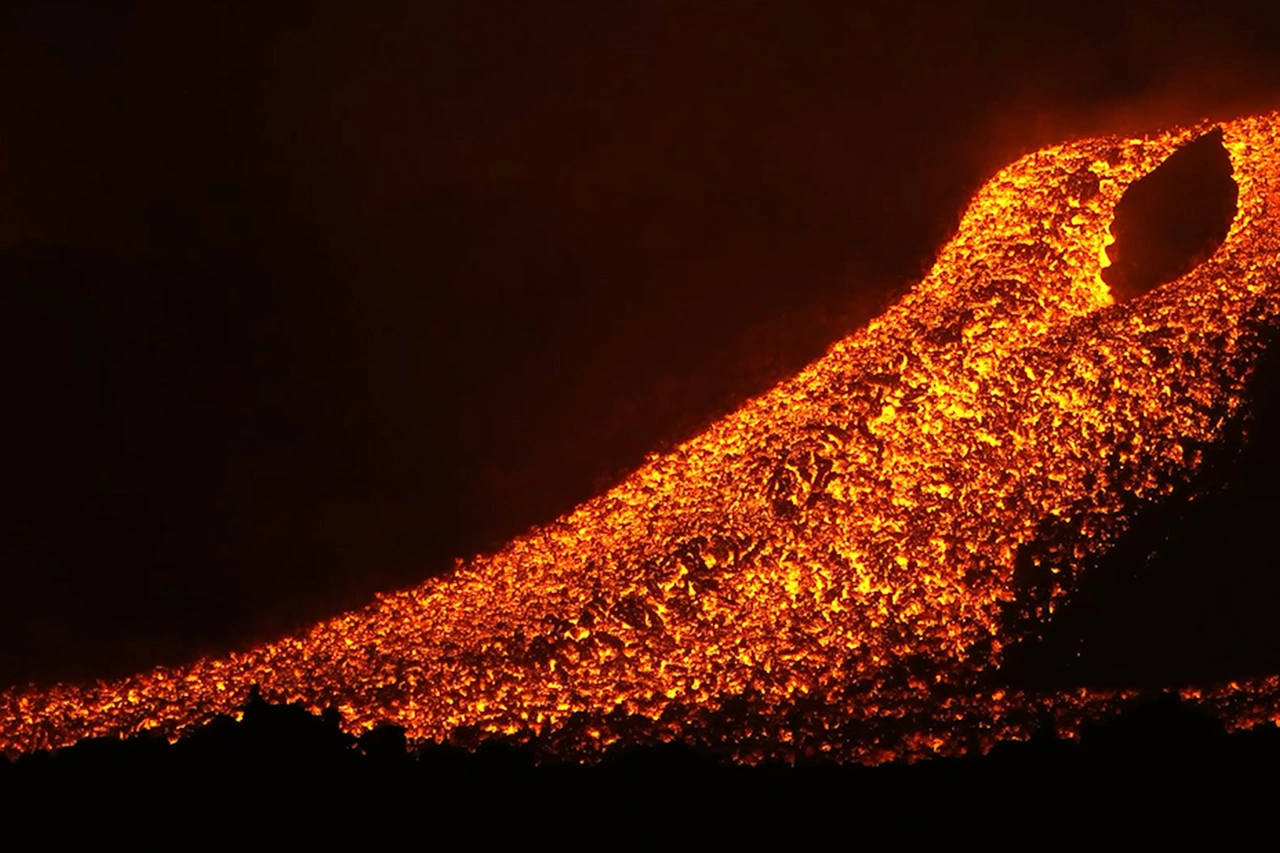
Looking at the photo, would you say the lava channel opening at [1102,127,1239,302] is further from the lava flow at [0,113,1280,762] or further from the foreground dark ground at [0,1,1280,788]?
the foreground dark ground at [0,1,1280,788]

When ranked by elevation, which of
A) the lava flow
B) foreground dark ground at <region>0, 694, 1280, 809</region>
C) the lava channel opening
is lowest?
foreground dark ground at <region>0, 694, 1280, 809</region>

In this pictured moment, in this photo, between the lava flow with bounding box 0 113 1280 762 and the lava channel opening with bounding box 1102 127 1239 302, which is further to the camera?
the lava channel opening with bounding box 1102 127 1239 302

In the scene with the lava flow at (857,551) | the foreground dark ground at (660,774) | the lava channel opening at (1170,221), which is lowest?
the foreground dark ground at (660,774)

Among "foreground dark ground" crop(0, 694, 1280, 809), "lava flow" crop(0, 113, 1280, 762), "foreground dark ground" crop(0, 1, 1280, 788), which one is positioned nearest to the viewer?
"foreground dark ground" crop(0, 694, 1280, 809)

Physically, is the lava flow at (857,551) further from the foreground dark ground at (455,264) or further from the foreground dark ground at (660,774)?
the foreground dark ground at (660,774)

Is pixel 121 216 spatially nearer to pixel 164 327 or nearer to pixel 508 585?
pixel 164 327

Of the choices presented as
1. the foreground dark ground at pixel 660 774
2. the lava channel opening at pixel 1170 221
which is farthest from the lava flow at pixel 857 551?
the foreground dark ground at pixel 660 774

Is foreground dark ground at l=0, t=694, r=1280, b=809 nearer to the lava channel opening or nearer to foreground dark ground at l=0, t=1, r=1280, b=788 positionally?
foreground dark ground at l=0, t=1, r=1280, b=788

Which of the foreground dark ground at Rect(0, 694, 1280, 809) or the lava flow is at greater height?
the lava flow

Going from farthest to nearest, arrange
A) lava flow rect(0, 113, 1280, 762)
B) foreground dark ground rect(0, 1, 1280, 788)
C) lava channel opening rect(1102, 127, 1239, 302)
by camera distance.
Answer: lava channel opening rect(1102, 127, 1239, 302) → foreground dark ground rect(0, 1, 1280, 788) → lava flow rect(0, 113, 1280, 762)

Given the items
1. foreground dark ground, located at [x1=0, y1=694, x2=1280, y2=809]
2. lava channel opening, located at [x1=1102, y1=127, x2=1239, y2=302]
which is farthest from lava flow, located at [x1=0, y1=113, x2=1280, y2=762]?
foreground dark ground, located at [x1=0, y1=694, x2=1280, y2=809]
